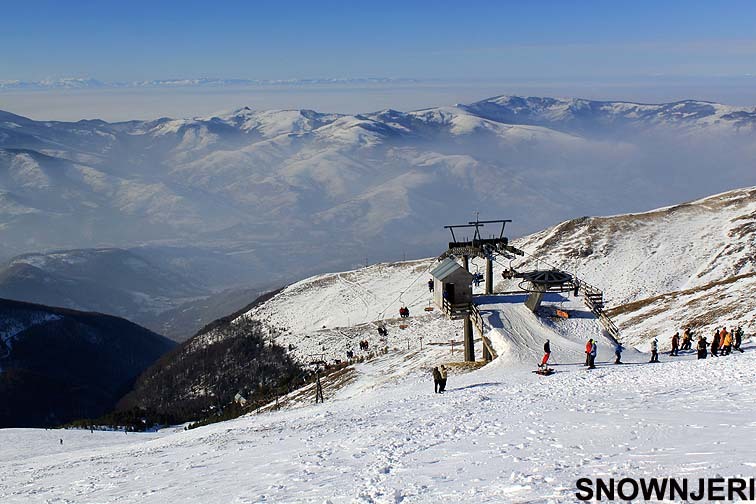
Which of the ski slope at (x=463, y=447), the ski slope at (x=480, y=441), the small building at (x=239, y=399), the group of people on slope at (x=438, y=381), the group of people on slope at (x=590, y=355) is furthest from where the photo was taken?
the small building at (x=239, y=399)

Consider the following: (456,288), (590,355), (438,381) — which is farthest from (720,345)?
(456,288)

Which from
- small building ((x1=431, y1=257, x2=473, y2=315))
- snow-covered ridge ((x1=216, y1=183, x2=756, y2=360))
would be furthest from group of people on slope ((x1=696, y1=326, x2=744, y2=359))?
snow-covered ridge ((x1=216, y1=183, x2=756, y2=360))

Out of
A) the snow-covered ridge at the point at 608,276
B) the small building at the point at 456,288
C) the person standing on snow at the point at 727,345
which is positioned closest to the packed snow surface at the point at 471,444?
the person standing on snow at the point at 727,345

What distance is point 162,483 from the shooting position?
2100 centimetres

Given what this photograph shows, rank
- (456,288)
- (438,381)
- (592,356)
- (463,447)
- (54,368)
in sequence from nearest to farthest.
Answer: (463,447) < (438,381) < (592,356) < (456,288) < (54,368)

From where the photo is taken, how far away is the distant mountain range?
427 ft

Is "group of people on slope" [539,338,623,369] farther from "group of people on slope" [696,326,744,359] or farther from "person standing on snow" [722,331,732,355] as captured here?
"person standing on snow" [722,331,732,355]

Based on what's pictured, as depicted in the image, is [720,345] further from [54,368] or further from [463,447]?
[54,368]

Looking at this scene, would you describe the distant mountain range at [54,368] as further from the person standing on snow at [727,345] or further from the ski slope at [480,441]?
the person standing on snow at [727,345]

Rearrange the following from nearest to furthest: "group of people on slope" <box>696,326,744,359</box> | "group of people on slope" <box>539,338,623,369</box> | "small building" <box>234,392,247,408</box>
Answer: "group of people on slope" <box>696,326,744,359</box>
"group of people on slope" <box>539,338,623,369</box>
"small building" <box>234,392,247,408</box>

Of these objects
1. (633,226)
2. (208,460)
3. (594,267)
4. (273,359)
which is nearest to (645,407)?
(208,460)

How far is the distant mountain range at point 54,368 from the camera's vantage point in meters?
130

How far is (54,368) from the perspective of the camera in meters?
170

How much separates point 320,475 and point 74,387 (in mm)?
149497
